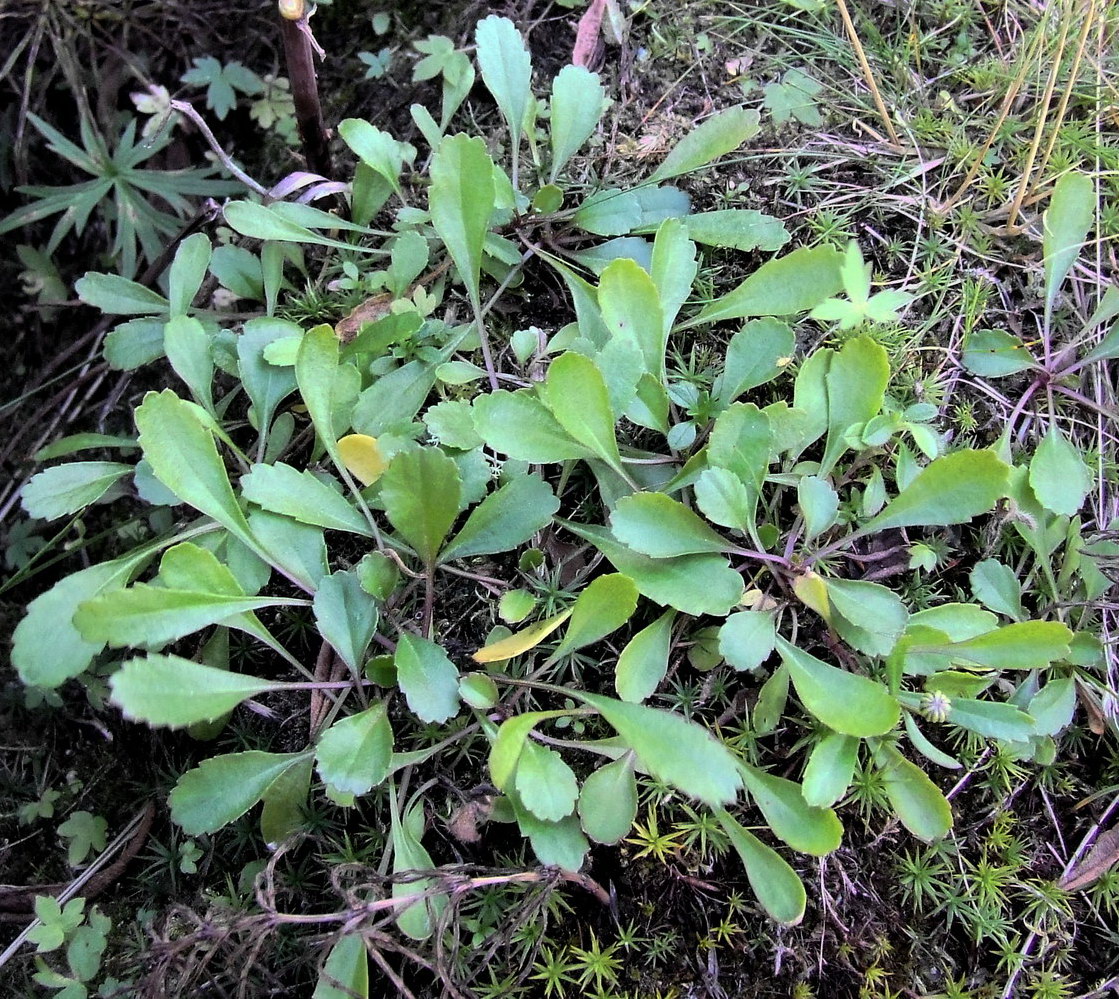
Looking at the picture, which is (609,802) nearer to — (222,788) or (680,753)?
(680,753)

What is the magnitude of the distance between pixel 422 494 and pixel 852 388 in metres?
0.69

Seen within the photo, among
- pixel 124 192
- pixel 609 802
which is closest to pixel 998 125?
pixel 609 802

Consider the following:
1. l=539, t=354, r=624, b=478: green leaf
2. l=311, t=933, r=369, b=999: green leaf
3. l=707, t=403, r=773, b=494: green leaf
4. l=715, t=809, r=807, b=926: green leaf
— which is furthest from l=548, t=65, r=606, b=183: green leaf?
l=311, t=933, r=369, b=999: green leaf

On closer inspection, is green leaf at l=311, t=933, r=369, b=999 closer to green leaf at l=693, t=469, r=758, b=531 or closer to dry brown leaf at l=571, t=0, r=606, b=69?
green leaf at l=693, t=469, r=758, b=531

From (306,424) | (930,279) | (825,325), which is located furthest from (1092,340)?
(306,424)

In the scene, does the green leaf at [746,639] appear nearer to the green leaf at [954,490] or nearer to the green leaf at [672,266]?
the green leaf at [954,490]

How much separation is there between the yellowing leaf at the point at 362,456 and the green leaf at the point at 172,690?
365 millimetres

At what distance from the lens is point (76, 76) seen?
2.10 meters

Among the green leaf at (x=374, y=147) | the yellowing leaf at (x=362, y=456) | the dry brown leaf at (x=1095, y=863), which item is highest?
the green leaf at (x=374, y=147)

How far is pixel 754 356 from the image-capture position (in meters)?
1.36

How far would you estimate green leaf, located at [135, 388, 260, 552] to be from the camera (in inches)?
50.7

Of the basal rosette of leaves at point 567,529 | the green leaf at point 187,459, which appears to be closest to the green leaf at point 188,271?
the basal rosette of leaves at point 567,529

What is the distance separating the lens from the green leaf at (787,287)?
1.38 m

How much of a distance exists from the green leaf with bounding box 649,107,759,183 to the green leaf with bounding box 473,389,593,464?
1.86 feet
